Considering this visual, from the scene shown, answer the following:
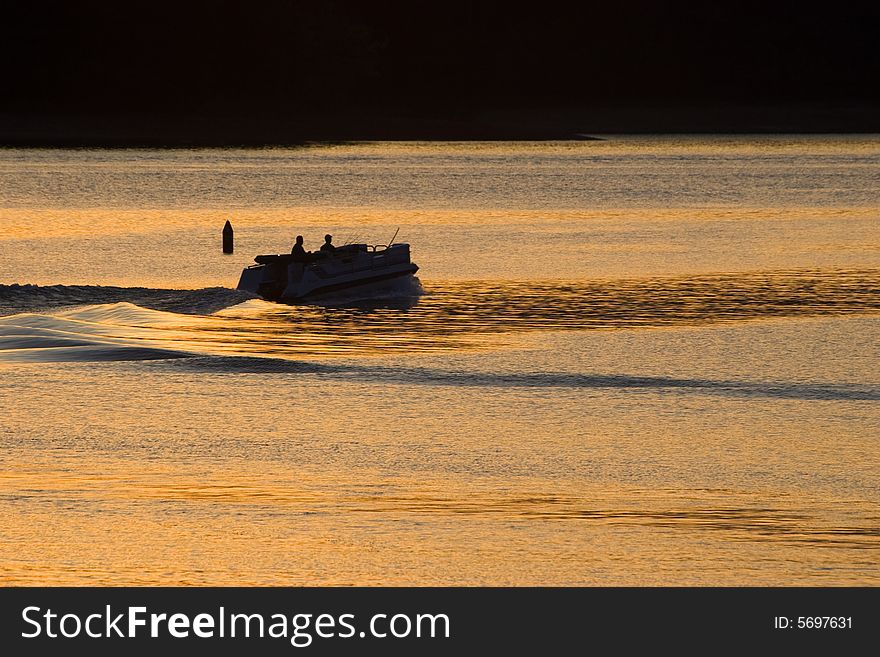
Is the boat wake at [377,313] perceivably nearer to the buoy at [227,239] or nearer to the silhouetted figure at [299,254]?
the silhouetted figure at [299,254]

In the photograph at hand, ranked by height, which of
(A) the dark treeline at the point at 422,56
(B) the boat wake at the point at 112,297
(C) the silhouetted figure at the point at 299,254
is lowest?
(B) the boat wake at the point at 112,297

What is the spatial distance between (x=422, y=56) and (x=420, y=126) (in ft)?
37.6

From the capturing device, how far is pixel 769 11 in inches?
6550

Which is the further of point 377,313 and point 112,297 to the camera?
point 377,313

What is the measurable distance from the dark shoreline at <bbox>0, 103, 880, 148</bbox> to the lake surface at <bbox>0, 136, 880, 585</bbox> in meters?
75.6

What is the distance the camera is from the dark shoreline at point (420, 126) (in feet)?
431

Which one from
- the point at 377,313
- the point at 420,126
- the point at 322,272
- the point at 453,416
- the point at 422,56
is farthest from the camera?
the point at 422,56

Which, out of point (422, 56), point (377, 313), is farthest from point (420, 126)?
point (377, 313)

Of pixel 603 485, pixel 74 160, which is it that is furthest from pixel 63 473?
pixel 74 160

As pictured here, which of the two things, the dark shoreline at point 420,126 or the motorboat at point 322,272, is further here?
the dark shoreline at point 420,126

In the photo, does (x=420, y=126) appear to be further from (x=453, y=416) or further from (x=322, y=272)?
(x=453, y=416)

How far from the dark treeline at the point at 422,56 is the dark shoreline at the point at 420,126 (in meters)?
1.27

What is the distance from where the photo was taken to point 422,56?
505 feet

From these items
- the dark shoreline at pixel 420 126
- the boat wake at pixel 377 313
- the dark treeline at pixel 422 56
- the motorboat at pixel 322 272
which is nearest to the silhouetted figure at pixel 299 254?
the motorboat at pixel 322 272
